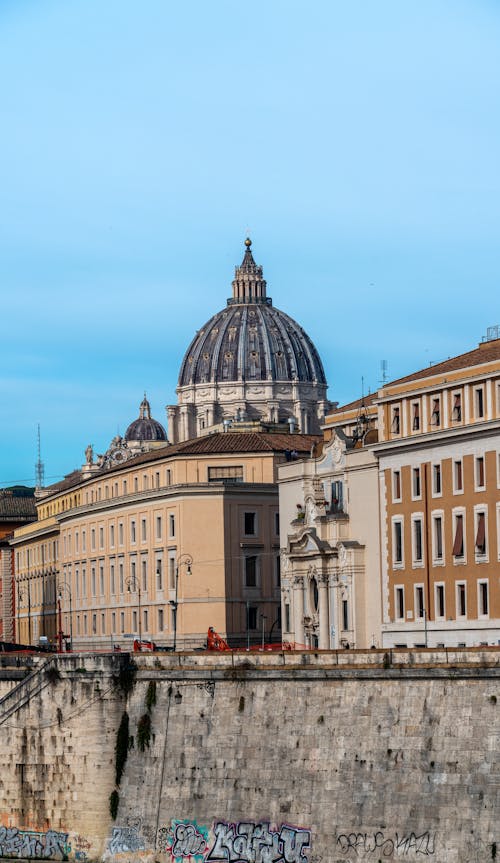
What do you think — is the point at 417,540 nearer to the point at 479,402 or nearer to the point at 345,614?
the point at 479,402

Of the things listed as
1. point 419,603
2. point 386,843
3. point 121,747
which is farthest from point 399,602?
point 386,843

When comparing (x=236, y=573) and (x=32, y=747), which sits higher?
(x=236, y=573)

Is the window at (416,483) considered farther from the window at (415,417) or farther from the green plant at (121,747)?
the green plant at (121,747)

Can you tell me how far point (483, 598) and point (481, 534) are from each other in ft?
9.13

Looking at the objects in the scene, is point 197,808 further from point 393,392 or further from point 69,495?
point 69,495

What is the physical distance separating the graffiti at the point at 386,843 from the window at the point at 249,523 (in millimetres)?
53027

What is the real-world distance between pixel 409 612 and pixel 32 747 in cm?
1833

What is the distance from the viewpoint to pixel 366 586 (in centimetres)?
10388

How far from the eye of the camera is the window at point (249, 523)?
421 ft

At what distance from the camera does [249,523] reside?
422ft

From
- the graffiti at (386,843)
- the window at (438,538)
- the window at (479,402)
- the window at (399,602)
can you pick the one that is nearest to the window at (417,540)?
the window at (438,538)

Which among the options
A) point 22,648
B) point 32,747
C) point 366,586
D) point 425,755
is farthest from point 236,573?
point 425,755

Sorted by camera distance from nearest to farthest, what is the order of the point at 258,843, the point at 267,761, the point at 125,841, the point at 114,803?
the point at 258,843, the point at 267,761, the point at 125,841, the point at 114,803

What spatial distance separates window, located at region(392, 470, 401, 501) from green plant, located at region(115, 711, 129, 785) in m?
17.7
